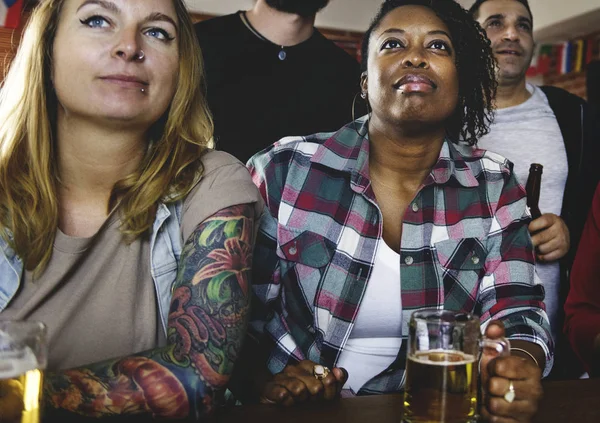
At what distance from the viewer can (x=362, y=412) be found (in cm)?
100

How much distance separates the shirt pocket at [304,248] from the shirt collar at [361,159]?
159mm

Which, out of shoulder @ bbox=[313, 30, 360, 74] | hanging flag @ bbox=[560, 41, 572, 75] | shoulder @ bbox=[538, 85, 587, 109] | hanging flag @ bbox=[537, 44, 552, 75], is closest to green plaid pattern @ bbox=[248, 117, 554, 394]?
shoulder @ bbox=[313, 30, 360, 74]

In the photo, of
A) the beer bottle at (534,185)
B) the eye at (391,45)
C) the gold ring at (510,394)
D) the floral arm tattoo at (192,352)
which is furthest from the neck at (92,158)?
the beer bottle at (534,185)

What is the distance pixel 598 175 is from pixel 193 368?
1.65 meters

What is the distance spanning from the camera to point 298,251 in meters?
1.48

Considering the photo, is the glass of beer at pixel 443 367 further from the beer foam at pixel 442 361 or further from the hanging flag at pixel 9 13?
the hanging flag at pixel 9 13

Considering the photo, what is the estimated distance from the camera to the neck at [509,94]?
2.28 m

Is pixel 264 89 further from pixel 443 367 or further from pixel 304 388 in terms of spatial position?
pixel 443 367

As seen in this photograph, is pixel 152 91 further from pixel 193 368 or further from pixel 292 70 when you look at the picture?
pixel 292 70

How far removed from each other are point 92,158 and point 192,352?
0.47m

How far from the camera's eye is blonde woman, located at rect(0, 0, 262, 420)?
3.52 feet

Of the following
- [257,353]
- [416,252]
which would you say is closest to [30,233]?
[257,353]

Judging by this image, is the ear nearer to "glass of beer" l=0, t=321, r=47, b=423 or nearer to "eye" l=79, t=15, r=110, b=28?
"eye" l=79, t=15, r=110, b=28

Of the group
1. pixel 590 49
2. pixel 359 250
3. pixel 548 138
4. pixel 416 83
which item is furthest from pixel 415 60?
pixel 590 49
